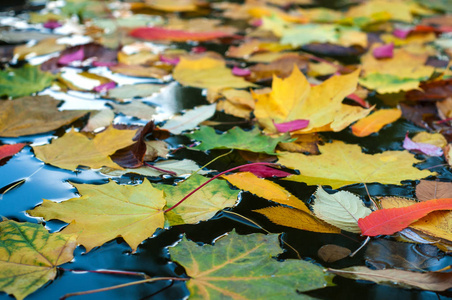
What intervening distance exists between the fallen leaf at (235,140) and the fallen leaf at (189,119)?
70mm

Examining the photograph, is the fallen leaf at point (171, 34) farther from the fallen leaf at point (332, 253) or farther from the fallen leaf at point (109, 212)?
the fallen leaf at point (332, 253)

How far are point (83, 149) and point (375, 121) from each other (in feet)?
2.34

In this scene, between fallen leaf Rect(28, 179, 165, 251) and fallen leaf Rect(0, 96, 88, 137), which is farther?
fallen leaf Rect(0, 96, 88, 137)

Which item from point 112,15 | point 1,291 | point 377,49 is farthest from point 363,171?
point 112,15

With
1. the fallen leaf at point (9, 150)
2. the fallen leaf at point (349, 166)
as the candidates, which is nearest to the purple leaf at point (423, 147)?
the fallen leaf at point (349, 166)

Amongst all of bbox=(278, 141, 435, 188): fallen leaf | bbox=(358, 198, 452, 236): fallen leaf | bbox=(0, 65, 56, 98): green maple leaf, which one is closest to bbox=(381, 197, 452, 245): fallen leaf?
bbox=(358, 198, 452, 236): fallen leaf

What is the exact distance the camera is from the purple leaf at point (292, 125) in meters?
0.91

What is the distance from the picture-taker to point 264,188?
2.35ft

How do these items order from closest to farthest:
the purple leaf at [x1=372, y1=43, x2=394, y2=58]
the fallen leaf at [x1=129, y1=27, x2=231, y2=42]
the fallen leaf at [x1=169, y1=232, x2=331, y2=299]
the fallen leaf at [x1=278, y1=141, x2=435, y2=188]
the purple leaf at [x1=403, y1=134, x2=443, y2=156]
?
the fallen leaf at [x1=169, y1=232, x2=331, y2=299] < the fallen leaf at [x1=278, y1=141, x2=435, y2=188] < the purple leaf at [x1=403, y1=134, x2=443, y2=156] < the purple leaf at [x1=372, y1=43, x2=394, y2=58] < the fallen leaf at [x1=129, y1=27, x2=231, y2=42]

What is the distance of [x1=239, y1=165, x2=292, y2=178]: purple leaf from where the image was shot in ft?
2.52

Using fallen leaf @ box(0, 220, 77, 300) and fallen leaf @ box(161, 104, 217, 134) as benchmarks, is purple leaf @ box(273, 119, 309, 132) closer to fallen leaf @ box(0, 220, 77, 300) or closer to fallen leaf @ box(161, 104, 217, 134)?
fallen leaf @ box(161, 104, 217, 134)

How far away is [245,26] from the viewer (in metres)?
1.95

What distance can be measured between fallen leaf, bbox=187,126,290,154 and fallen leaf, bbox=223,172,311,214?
0.31 ft

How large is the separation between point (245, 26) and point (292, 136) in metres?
1.18
